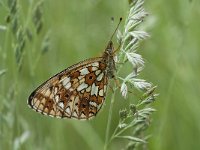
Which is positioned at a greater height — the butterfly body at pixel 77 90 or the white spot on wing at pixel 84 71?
the white spot on wing at pixel 84 71

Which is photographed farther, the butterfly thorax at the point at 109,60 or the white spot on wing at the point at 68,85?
the white spot on wing at the point at 68,85

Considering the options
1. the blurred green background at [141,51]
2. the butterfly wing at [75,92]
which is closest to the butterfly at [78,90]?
the butterfly wing at [75,92]

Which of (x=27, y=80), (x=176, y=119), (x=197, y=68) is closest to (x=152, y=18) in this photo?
(x=197, y=68)

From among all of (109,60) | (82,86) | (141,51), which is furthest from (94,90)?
(141,51)

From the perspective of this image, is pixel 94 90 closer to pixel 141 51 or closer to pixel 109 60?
pixel 109 60

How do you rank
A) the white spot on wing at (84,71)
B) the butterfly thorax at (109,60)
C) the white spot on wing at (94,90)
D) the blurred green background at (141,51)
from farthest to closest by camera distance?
the blurred green background at (141,51) → the white spot on wing at (84,71) → the white spot on wing at (94,90) → the butterfly thorax at (109,60)

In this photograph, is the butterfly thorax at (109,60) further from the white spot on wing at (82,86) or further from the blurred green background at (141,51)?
the blurred green background at (141,51)

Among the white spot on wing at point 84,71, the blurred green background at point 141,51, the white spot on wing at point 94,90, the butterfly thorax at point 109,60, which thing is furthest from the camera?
the blurred green background at point 141,51

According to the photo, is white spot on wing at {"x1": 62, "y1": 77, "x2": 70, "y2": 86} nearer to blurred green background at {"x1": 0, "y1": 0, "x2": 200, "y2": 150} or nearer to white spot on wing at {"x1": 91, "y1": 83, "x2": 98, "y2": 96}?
white spot on wing at {"x1": 91, "y1": 83, "x2": 98, "y2": 96}

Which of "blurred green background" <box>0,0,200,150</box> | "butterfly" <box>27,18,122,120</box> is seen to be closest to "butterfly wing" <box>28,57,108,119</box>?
"butterfly" <box>27,18,122,120</box>

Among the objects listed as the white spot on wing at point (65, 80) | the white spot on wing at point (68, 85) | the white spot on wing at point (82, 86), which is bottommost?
the white spot on wing at point (82, 86)
